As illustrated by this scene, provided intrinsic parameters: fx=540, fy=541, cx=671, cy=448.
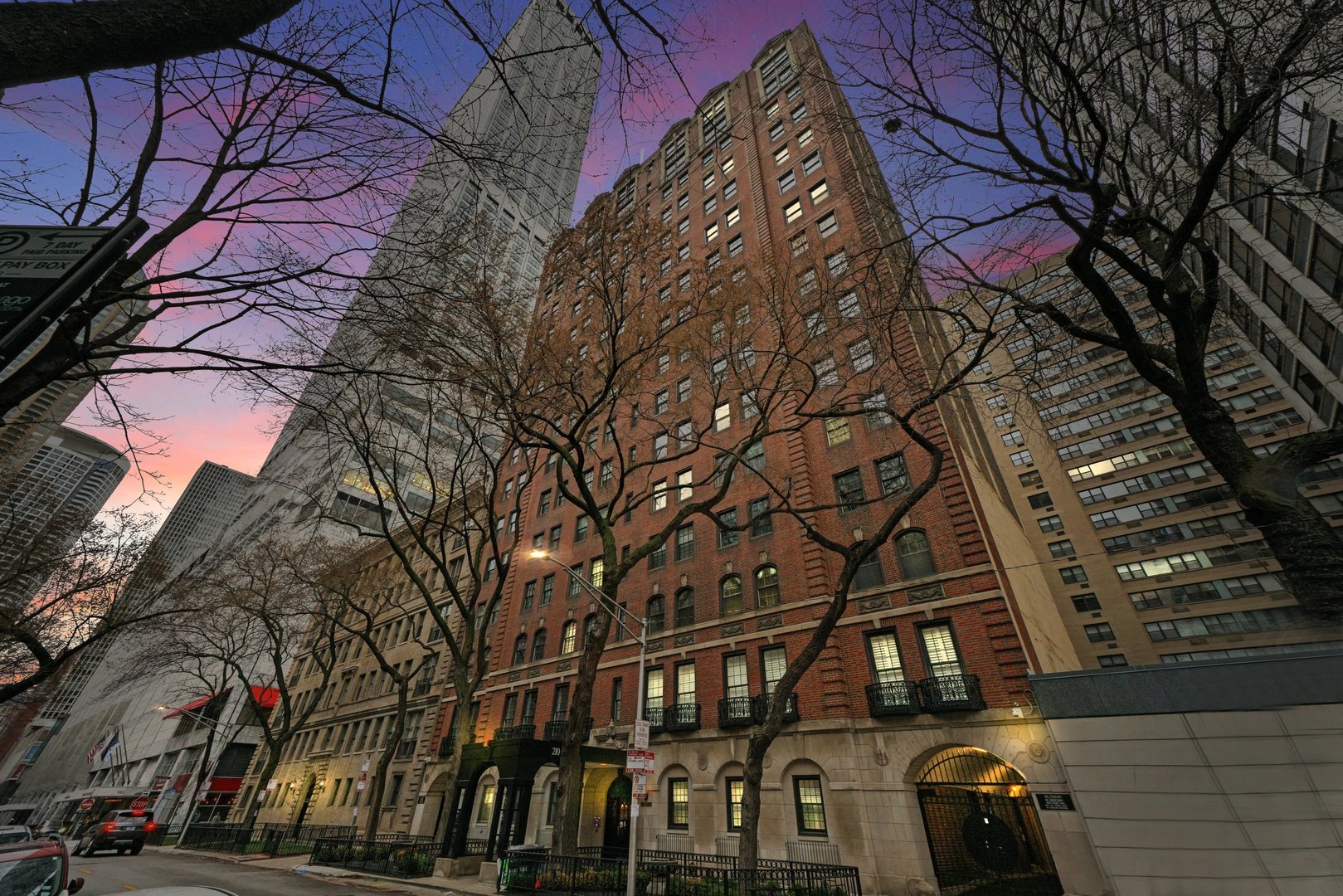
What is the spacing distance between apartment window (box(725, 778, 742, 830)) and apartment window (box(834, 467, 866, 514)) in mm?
11222

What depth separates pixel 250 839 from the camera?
3056 centimetres

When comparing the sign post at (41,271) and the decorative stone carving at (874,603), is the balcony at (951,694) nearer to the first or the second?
the decorative stone carving at (874,603)

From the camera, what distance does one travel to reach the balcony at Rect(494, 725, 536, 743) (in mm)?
26688

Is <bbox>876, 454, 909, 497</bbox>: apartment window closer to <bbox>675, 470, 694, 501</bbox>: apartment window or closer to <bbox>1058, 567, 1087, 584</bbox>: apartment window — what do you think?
<bbox>675, 470, 694, 501</bbox>: apartment window

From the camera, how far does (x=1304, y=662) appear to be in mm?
10086

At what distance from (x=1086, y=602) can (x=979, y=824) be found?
3915 centimetres

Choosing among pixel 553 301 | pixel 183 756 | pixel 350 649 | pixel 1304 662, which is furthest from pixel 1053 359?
pixel 183 756

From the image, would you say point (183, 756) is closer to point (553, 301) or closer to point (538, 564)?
point (538, 564)

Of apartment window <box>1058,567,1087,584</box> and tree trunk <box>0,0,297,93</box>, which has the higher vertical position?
apartment window <box>1058,567,1087,584</box>

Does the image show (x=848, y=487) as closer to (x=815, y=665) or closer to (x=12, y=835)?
(x=815, y=665)

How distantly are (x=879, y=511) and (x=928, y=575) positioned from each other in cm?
311

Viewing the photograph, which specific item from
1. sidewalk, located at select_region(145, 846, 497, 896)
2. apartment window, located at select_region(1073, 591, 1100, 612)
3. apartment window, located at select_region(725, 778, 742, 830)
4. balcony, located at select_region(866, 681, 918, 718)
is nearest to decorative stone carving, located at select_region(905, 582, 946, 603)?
balcony, located at select_region(866, 681, 918, 718)

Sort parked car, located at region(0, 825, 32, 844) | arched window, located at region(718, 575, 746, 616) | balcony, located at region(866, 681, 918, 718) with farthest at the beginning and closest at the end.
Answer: arched window, located at region(718, 575, 746, 616)
parked car, located at region(0, 825, 32, 844)
balcony, located at region(866, 681, 918, 718)

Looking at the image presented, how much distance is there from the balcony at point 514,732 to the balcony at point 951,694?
18.2 metres
